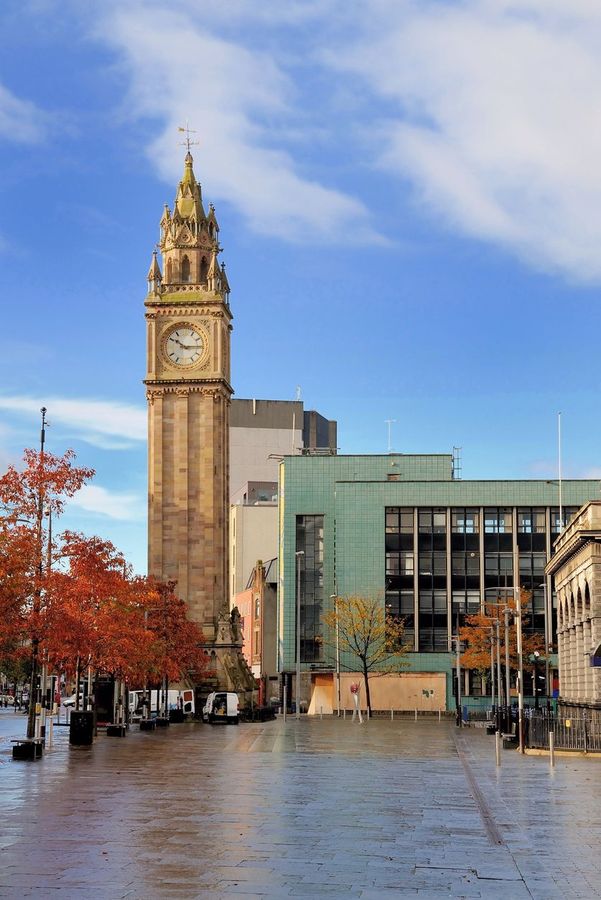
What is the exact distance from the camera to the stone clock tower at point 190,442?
11219 cm

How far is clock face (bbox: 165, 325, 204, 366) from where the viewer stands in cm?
11494

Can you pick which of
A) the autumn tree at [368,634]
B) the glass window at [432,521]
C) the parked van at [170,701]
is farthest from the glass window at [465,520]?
the parked van at [170,701]

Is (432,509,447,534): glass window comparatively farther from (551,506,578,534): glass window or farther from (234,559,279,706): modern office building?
(234,559,279,706): modern office building

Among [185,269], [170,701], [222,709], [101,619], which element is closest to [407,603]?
[170,701]

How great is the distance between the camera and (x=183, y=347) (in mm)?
114938

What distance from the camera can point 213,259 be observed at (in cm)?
11769

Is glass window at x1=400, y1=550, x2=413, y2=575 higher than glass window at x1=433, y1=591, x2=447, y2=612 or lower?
higher

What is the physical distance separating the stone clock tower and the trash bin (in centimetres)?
5894

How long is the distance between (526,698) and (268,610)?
4570 centimetres

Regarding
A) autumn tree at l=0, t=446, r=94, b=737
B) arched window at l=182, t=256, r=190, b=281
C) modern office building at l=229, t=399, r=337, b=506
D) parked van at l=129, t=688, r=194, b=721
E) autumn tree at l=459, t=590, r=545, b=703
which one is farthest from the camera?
modern office building at l=229, t=399, r=337, b=506

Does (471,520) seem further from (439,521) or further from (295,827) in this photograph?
(295,827)

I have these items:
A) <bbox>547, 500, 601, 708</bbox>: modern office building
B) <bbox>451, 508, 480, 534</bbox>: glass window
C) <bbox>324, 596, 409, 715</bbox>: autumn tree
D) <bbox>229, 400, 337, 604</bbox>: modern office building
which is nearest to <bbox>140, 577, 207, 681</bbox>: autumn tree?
<bbox>324, 596, 409, 715</bbox>: autumn tree

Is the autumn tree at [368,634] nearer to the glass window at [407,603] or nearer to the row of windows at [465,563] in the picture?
the glass window at [407,603]

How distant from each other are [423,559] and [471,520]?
5413 millimetres
